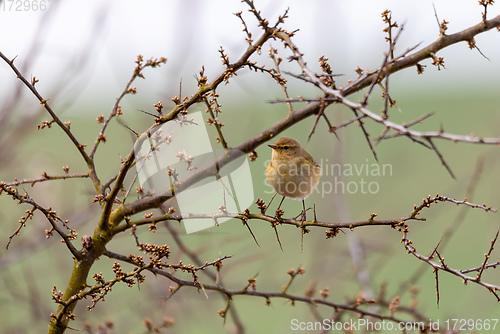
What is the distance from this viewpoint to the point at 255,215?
93.9 inches

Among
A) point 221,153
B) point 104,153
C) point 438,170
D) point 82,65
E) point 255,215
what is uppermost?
point 104,153

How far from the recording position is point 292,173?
3.98 metres

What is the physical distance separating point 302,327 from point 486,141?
133 inches

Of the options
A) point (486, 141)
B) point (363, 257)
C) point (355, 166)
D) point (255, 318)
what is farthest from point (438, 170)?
point (486, 141)

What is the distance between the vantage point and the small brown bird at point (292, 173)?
3957 millimetres

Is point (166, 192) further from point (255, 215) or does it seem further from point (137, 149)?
point (255, 215)

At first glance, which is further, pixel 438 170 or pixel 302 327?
pixel 438 170

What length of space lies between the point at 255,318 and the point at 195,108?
11.9m

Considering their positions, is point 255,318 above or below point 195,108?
above

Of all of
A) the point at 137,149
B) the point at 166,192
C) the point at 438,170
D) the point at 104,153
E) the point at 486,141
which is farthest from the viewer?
the point at 104,153

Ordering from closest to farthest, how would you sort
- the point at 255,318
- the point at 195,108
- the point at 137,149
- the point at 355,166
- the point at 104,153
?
the point at 137,149 → the point at 195,108 → the point at 355,166 → the point at 255,318 → the point at 104,153

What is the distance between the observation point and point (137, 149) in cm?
236

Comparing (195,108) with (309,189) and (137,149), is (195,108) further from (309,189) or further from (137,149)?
(309,189)

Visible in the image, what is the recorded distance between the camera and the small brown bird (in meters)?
3.96
